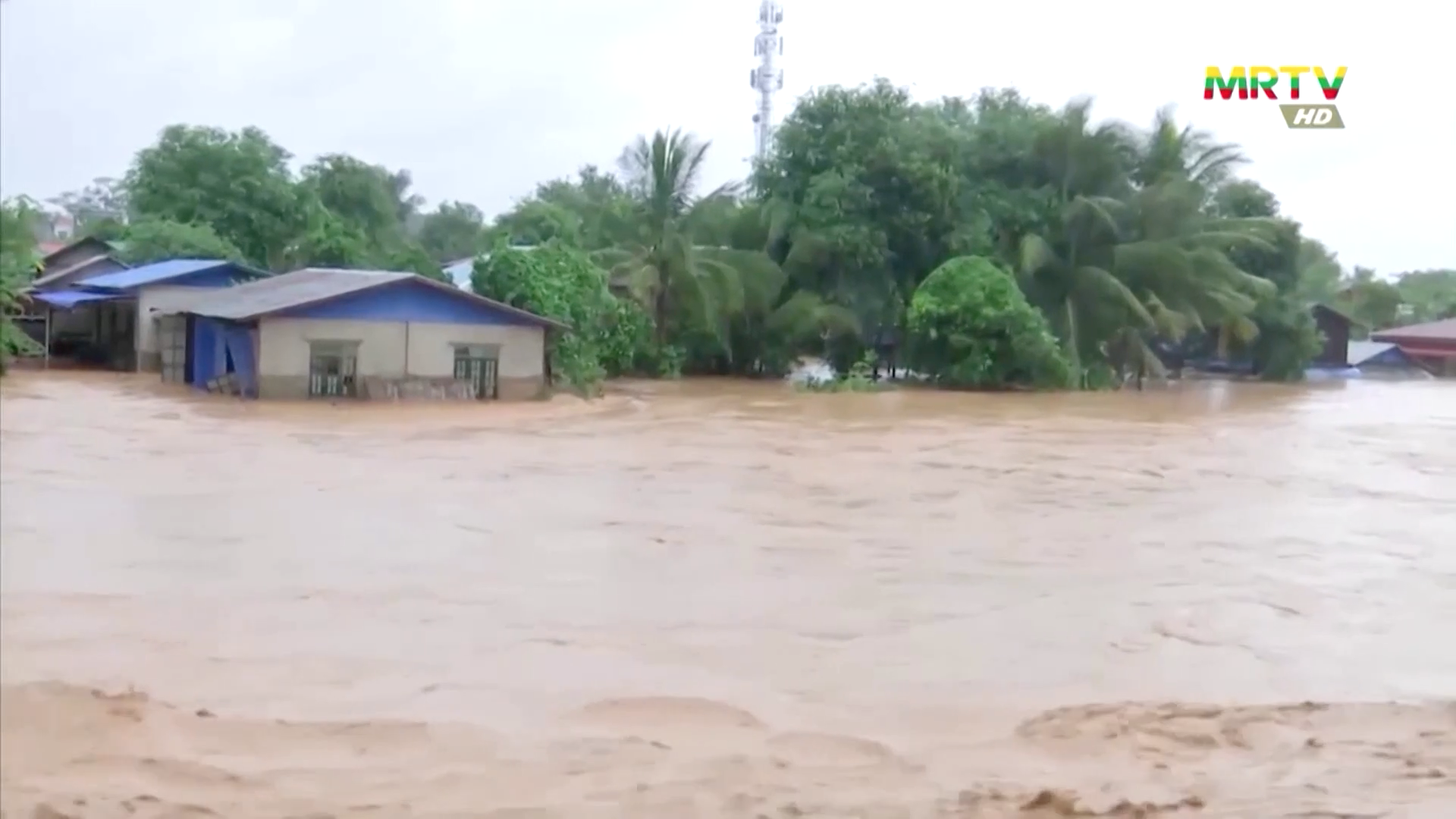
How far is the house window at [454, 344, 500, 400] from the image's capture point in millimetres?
12195

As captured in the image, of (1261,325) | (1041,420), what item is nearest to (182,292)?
(1041,420)

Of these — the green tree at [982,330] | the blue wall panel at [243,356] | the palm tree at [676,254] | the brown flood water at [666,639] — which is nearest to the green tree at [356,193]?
the brown flood water at [666,639]

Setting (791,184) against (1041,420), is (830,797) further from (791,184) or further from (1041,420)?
(791,184)

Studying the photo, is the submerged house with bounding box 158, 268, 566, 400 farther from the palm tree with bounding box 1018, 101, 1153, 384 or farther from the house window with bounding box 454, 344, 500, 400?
the palm tree with bounding box 1018, 101, 1153, 384

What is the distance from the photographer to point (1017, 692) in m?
3.87

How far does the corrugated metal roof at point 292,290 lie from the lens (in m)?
9.14

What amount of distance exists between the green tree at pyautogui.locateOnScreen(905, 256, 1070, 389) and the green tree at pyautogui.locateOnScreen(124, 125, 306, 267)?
33.4 feet

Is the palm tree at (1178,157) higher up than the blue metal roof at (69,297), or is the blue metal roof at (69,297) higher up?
the palm tree at (1178,157)

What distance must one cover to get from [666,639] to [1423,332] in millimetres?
14633

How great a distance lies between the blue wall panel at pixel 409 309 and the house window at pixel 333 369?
0.23m

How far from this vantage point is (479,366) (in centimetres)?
1234

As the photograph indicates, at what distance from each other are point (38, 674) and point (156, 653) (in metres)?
0.88

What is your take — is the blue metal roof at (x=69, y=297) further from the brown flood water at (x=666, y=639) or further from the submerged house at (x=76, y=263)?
the brown flood water at (x=666, y=639)

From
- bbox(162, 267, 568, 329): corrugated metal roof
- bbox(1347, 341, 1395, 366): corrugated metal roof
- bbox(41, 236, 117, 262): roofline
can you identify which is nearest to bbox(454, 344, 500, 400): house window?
bbox(162, 267, 568, 329): corrugated metal roof
